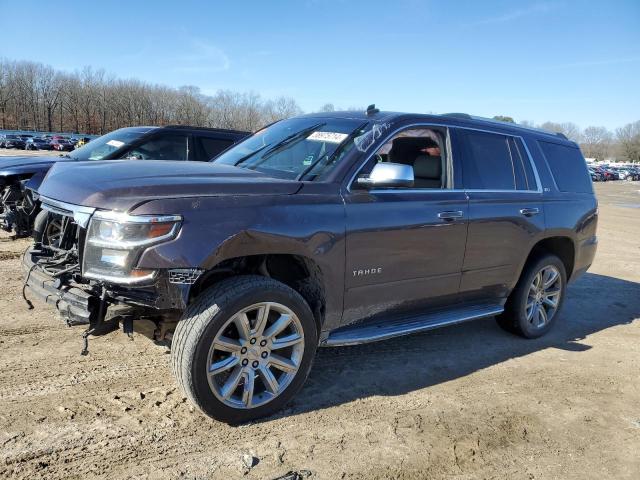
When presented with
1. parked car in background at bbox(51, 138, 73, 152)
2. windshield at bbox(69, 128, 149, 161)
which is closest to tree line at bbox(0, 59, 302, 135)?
parked car in background at bbox(51, 138, 73, 152)

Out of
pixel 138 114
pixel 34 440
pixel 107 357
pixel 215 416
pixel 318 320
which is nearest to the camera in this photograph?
pixel 34 440

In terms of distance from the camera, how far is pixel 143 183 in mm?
3023

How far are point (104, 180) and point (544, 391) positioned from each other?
143 inches

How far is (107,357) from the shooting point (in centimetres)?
406

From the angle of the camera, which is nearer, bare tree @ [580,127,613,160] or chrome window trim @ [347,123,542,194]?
chrome window trim @ [347,123,542,194]

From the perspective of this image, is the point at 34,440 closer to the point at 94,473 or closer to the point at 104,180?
the point at 94,473

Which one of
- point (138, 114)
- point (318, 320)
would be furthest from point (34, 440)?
point (138, 114)

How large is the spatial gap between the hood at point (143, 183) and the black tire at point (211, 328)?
0.59 metres

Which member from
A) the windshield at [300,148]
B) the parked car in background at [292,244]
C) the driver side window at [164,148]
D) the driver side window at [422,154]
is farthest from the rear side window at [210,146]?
the driver side window at [422,154]

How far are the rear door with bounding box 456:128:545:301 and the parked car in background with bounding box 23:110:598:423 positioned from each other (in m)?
0.02

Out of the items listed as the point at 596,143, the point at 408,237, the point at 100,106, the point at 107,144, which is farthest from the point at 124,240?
the point at 596,143

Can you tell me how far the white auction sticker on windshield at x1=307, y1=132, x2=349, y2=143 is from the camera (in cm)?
392

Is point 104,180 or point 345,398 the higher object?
point 104,180

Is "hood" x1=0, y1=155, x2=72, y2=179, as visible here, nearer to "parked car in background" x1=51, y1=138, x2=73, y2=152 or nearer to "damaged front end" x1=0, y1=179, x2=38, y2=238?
"damaged front end" x1=0, y1=179, x2=38, y2=238
